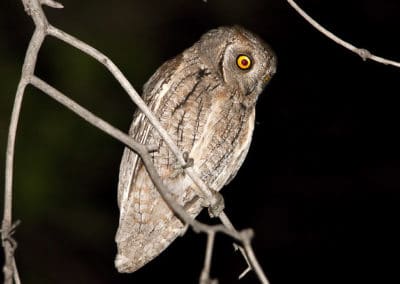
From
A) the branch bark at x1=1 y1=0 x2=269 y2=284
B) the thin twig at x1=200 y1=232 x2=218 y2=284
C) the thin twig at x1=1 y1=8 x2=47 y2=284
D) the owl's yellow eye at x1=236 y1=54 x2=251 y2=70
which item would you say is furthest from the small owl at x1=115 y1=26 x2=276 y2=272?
the thin twig at x1=200 y1=232 x2=218 y2=284

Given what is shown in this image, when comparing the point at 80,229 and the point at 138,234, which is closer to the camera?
the point at 138,234

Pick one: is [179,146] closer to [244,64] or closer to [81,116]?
[244,64]

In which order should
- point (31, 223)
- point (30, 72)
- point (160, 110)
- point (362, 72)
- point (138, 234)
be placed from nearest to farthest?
point (30, 72) < point (160, 110) < point (138, 234) < point (31, 223) < point (362, 72)

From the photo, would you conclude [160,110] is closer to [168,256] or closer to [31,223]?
[31,223]

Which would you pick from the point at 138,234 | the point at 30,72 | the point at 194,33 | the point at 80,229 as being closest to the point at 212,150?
the point at 138,234

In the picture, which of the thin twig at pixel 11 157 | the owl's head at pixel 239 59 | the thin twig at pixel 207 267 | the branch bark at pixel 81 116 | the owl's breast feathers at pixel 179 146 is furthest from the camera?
the owl's head at pixel 239 59

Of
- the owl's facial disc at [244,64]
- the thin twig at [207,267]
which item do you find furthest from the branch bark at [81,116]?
the owl's facial disc at [244,64]

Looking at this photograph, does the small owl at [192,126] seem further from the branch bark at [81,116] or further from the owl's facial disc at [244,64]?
the branch bark at [81,116]
